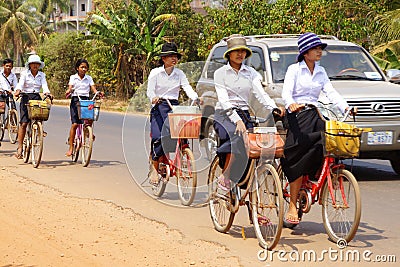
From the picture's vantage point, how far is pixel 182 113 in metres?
8.88

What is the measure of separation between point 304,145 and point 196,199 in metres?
2.69

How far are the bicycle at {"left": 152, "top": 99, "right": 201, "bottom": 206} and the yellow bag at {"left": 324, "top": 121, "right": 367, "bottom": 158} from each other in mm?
2345

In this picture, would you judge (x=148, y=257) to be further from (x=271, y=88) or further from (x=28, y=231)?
(x=271, y=88)

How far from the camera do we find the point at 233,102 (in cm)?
765

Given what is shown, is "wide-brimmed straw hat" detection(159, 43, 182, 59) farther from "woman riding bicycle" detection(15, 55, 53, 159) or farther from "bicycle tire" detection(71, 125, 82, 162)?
"woman riding bicycle" detection(15, 55, 53, 159)

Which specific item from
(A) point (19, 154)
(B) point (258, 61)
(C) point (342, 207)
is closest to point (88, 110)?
(A) point (19, 154)

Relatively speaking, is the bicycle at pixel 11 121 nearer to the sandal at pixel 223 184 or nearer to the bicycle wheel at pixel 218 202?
the bicycle wheel at pixel 218 202

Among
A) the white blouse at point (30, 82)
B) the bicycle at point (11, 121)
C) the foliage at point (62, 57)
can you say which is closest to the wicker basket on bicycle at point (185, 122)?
the white blouse at point (30, 82)

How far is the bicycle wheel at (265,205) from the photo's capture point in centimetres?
699

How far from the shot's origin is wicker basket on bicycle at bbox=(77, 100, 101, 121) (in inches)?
512

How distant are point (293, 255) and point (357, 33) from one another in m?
20.0

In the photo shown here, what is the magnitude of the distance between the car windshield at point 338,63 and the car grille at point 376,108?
1111mm

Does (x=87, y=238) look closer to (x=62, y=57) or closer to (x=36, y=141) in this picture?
(x=36, y=141)

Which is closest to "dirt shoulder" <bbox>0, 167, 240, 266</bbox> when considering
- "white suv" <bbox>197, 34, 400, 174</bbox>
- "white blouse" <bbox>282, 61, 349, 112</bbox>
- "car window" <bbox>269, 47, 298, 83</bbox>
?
"white blouse" <bbox>282, 61, 349, 112</bbox>
